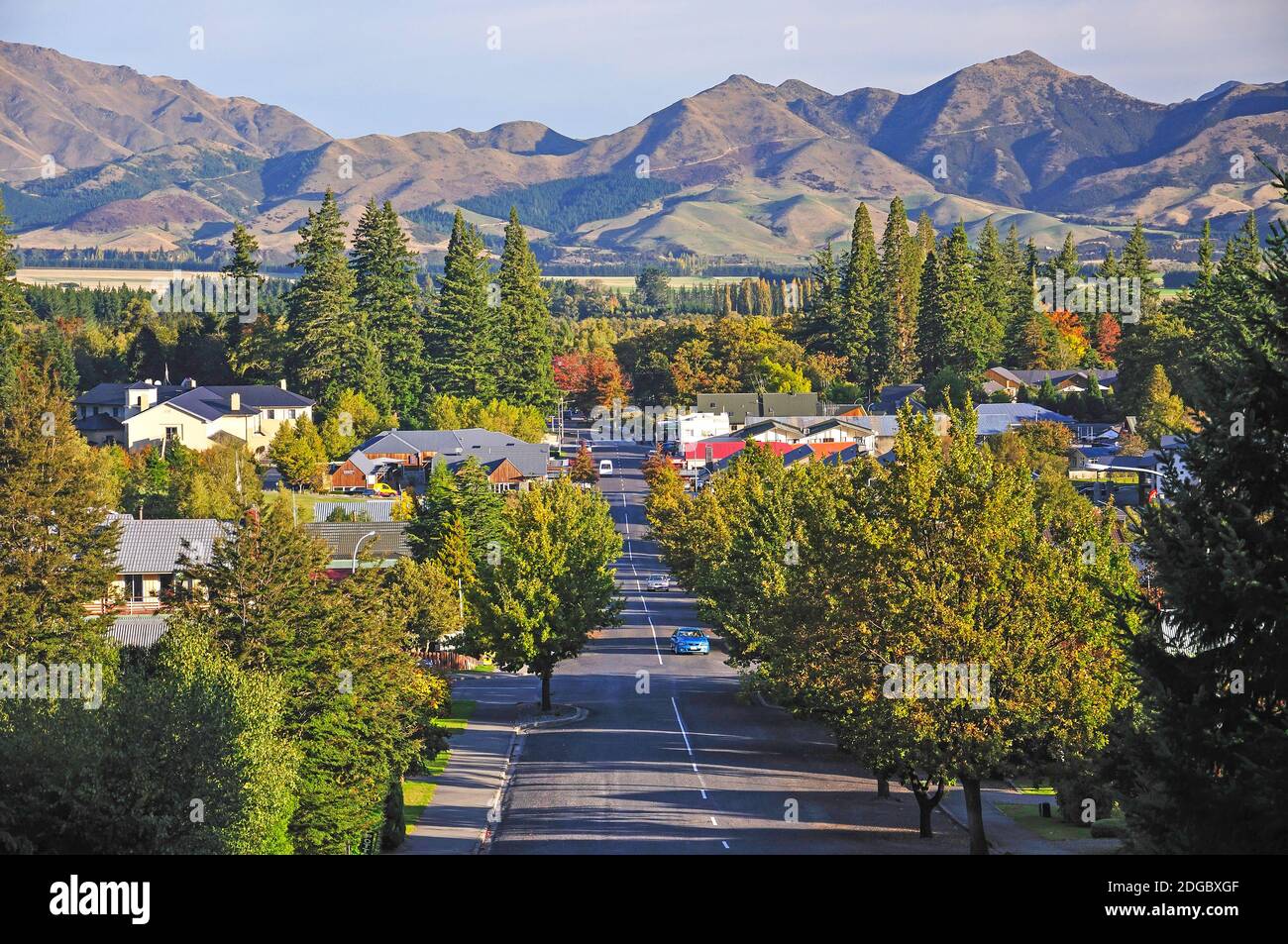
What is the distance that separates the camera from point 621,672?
209 feet

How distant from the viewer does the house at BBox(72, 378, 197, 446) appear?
116562mm

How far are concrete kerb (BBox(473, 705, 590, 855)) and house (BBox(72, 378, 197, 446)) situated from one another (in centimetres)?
6889

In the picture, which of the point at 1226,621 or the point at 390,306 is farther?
the point at 390,306

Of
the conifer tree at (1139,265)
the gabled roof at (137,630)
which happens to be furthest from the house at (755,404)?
the gabled roof at (137,630)

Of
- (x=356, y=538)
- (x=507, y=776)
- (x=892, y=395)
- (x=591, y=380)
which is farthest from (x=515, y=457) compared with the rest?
(x=507, y=776)

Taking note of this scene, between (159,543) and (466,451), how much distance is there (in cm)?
4323

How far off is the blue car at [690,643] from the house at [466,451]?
113 ft

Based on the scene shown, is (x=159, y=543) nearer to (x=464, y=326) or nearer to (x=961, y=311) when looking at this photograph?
(x=464, y=326)

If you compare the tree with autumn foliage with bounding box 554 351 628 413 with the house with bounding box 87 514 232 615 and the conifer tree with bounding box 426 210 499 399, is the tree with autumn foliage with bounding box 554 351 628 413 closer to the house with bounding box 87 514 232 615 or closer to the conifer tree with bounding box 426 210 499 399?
the conifer tree with bounding box 426 210 499 399

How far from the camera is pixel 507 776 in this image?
142ft

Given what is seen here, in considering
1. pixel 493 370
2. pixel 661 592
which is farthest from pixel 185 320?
pixel 661 592

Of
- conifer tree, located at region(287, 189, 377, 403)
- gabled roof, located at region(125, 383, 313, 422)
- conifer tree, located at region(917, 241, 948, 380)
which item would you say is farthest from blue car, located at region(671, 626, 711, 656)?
conifer tree, located at region(917, 241, 948, 380)

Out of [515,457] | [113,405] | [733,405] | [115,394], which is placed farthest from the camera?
[733,405]
